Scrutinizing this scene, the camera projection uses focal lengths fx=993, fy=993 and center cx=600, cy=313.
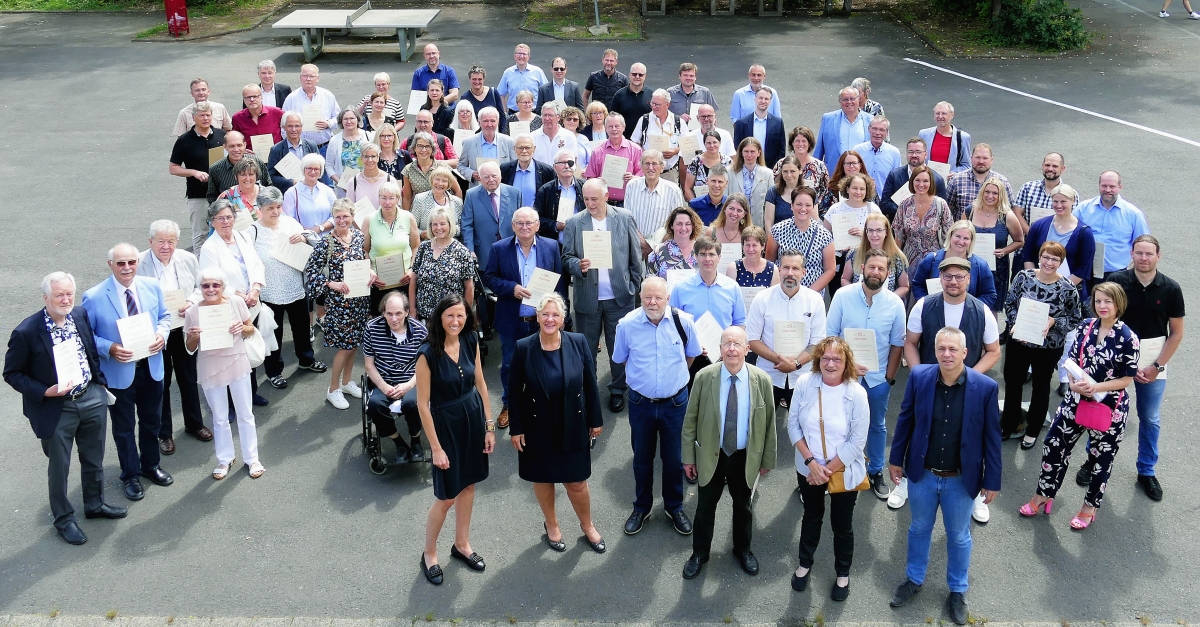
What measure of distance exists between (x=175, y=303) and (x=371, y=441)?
6.40 ft

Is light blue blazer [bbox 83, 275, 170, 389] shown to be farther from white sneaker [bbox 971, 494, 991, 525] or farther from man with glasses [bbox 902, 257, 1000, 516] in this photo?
white sneaker [bbox 971, 494, 991, 525]

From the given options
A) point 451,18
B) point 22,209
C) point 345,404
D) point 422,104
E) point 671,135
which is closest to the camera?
point 345,404

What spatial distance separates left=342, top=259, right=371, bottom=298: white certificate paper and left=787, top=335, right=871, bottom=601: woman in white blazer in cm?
428

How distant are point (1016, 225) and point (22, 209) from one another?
42.1 ft

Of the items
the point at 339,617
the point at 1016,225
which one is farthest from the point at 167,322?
the point at 1016,225

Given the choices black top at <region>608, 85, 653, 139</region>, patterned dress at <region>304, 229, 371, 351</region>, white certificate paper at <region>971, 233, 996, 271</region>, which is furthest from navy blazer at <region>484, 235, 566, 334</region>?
black top at <region>608, 85, 653, 139</region>

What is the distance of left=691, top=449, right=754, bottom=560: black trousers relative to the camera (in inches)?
263

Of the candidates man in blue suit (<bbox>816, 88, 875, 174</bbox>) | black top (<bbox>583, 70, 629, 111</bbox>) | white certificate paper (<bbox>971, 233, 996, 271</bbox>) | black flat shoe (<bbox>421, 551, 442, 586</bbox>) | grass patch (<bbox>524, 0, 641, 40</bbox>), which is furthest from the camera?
grass patch (<bbox>524, 0, 641, 40</bbox>)

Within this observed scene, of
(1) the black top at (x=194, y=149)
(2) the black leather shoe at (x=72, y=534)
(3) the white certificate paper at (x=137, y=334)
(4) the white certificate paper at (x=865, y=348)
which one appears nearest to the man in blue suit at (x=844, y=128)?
(4) the white certificate paper at (x=865, y=348)

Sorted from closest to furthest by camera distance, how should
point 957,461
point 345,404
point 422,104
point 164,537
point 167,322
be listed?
point 957,461 < point 164,537 < point 167,322 < point 345,404 < point 422,104

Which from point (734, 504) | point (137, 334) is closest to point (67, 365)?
point (137, 334)

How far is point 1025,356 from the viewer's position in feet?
27.4

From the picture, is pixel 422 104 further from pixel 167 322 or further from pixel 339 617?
pixel 339 617

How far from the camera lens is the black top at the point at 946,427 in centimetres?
622
